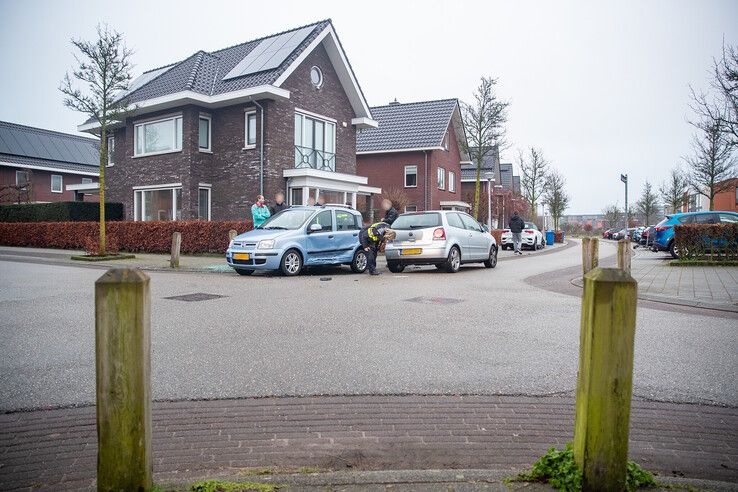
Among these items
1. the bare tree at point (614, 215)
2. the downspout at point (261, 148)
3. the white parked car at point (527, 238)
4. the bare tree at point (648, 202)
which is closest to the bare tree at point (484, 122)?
the white parked car at point (527, 238)

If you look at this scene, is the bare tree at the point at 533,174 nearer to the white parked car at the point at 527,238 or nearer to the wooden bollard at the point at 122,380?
the white parked car at the point at 527,238

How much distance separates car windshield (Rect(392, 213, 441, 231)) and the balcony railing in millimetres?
9750

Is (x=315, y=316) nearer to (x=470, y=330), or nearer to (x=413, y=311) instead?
(x=413, y=311)

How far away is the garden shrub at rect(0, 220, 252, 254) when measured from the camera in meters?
18.8

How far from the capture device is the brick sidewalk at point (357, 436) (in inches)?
119

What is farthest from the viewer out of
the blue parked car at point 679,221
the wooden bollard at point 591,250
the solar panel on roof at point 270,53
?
the solar panel on roof at point 270,53

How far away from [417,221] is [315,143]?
39.0ft

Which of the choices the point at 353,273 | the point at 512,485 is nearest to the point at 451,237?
the point at 353,273

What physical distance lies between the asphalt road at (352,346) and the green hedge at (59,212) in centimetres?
1605

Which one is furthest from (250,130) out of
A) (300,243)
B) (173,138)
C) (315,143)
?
(300,243)

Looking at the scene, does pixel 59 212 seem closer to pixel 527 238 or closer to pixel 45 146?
pixel 527 238

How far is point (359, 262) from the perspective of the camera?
14.9 meters

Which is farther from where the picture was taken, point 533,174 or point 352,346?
point 533,174

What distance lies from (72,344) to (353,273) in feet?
30.4
